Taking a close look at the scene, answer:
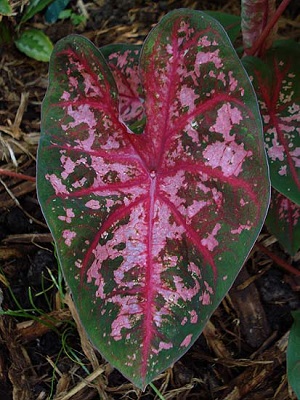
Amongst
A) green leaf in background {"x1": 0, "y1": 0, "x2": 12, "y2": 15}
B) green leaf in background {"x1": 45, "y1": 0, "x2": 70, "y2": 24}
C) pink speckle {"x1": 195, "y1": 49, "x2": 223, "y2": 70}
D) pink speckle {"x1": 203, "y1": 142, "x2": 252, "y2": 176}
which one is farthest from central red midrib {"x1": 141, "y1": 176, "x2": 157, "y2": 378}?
green leaf in background {"x1": 45, "y1": 0, "x2": 70, "y2": 24}

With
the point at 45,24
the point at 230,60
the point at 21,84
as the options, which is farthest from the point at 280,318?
the point at 45,24

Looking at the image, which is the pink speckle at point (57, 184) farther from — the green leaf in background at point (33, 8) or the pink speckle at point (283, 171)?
the green leaf in background at point (33, 8)

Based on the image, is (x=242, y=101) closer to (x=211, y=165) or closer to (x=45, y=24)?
(x=211, y=165)

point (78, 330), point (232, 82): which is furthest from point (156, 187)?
point (78, 330)

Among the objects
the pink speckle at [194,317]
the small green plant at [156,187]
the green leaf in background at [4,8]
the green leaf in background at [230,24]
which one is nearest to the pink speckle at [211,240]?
the small green plant at [156,187]

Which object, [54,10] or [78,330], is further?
[54,10]

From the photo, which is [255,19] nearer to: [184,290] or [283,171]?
[283,171]
